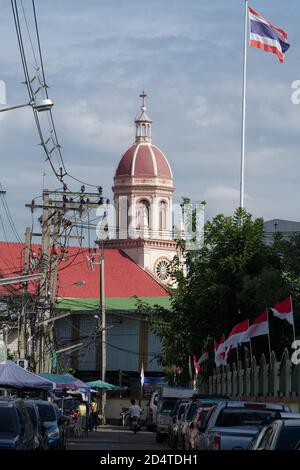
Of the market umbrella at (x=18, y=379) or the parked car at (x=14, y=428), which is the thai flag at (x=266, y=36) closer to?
the market umbrella at (x=18, y=379)

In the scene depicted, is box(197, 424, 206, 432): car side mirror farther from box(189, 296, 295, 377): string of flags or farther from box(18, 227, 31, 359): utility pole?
box(18, 227, 31, 359): utility pole

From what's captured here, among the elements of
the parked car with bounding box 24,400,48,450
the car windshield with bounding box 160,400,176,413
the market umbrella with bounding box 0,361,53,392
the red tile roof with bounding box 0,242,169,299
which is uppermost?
the red tile roof with bounding box 0,242,169,299

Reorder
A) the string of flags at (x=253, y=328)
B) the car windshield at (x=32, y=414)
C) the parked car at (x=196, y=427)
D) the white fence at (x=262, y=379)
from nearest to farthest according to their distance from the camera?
the car windshield at (x=32, y=414) → the parked car at (x=196, y=427) → the string of flags at (x=253, y=328) → the white fence at (x=262, y=379)

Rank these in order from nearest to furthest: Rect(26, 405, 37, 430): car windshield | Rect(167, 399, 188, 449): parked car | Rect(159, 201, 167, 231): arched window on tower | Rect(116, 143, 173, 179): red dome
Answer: Rect(26, 405, 37, 430): car windshield → Rect(167, 399, 188, 449): parked car → Rect(116, 143, 173, 179): red dome → Rect(159, 201, 167, 231): arched window on tower

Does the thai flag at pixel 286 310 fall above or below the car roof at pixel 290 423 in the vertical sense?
above

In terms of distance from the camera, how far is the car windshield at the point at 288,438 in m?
17.0

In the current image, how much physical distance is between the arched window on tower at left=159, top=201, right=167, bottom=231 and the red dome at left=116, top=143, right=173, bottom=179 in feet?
12.4

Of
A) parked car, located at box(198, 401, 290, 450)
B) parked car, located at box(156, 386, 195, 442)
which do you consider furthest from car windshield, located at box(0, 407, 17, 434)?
parked car, located at box(156, 386, 195, 442)

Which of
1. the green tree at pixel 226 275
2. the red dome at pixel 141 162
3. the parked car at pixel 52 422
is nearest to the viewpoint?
the parked car at pixel 52 422

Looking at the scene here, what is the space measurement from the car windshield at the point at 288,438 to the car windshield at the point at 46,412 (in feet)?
55.5

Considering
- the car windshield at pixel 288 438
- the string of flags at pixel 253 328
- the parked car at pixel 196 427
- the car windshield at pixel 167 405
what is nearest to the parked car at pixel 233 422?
the parked car at pixel 196 427

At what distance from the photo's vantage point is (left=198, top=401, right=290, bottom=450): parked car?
22.9m

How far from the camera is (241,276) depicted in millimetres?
50406

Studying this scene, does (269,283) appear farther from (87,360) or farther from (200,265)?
(87,360)
